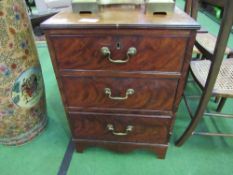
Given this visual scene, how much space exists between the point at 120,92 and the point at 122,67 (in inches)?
5.3

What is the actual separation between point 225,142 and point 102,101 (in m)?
0.87

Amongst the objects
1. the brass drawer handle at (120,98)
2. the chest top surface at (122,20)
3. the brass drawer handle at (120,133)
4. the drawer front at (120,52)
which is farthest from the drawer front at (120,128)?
the chest top surface at (122,20)

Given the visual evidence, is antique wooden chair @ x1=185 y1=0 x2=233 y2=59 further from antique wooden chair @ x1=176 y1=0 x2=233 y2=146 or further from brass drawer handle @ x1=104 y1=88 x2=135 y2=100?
brass drawer handle @ x1=104 y1=88 x2=135 y2=100

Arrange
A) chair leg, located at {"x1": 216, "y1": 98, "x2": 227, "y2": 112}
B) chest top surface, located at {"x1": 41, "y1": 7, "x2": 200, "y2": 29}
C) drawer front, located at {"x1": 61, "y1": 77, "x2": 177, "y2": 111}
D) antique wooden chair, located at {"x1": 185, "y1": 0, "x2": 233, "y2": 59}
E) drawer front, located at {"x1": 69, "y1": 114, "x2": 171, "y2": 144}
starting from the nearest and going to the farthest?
chest top surface, located at {"x1": 41, "y1": 7, "x2": 200, "y2": 29} < drawer front, located at {"x1": 61, "y1": 77, "x2": 177, "y2": 111} < drawer front, located at {"x1": 69, "y1": 114, "x2": 171, "y2": 144} < antique wooden chair, located at {"x1": 185, "y1": 0, "x2": 233, "y2": 59} < chair leg, located at {"x1": 216, "y1": 98, "x2": 227, "y2": 112}

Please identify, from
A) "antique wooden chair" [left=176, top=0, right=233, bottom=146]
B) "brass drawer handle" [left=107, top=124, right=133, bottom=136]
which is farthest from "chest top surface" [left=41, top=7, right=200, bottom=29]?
"brass drawer handle" [left=107, top=124, right=133, bottom=136]

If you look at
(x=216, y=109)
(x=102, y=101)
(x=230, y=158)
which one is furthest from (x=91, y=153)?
(x=216, y=109)

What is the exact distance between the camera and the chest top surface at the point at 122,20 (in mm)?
625

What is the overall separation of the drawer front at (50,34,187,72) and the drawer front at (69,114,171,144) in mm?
284

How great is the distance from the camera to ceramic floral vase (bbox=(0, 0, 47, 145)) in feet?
2.78

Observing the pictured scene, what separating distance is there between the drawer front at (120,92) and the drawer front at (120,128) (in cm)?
7

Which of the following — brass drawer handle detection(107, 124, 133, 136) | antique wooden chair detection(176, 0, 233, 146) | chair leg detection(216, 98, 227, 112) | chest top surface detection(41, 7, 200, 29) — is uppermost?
chest top surface detection(41, 7, 200, 29)

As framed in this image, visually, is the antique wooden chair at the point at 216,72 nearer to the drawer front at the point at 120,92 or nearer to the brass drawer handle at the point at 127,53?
the drawer front at the point at 120,92

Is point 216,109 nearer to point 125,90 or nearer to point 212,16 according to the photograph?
point 125,90

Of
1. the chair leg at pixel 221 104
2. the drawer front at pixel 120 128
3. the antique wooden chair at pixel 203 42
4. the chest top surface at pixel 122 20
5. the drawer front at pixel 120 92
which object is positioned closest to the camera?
the chest top surface at pixel 122 20
